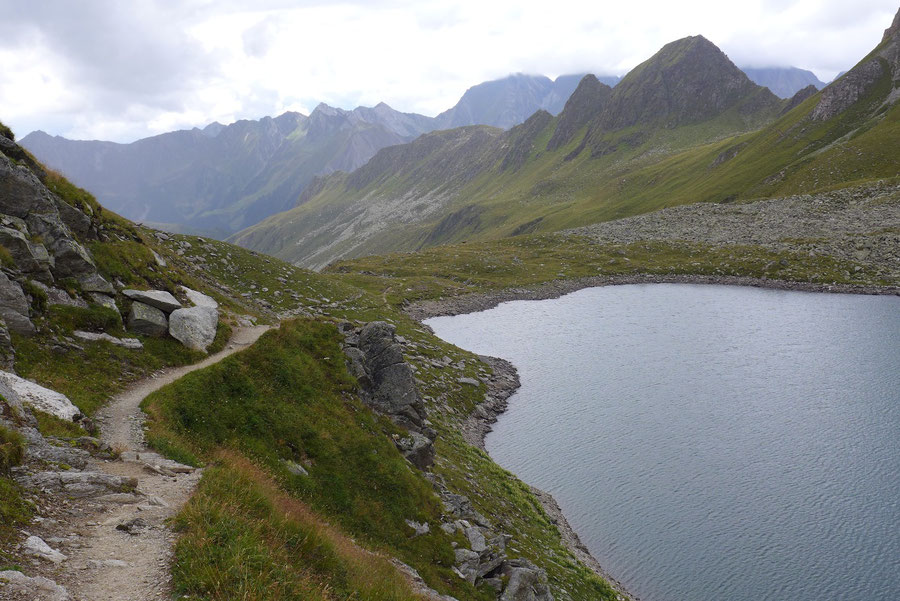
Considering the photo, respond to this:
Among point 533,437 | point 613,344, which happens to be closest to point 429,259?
point 613,344

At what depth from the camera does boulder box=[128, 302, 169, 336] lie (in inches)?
1153

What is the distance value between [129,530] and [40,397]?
924cm

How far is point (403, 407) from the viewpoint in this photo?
110 feet

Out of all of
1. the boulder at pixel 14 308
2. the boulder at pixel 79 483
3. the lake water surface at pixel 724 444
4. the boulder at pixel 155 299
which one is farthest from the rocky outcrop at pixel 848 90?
the boulder at pixel 79 483

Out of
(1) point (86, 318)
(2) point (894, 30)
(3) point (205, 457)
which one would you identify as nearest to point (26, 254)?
(1) point (86, 318)

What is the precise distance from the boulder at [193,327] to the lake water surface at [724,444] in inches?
1101

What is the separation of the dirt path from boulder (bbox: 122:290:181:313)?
38.8 ft

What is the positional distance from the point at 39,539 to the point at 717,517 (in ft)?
130

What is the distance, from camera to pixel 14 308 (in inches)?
920

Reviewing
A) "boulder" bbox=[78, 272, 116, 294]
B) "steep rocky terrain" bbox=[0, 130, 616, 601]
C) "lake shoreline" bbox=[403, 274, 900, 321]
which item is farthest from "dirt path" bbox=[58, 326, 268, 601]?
"lake shoreline" bbox=[403, 274, 900, 321]

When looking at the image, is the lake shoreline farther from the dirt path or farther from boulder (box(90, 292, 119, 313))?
A: the dirt path

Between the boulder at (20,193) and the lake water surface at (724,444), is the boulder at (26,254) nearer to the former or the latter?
the boulder at (20,193)

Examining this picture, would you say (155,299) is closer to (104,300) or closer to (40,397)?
(104,300)

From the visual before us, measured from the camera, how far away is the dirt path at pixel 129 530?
11.3 metres
